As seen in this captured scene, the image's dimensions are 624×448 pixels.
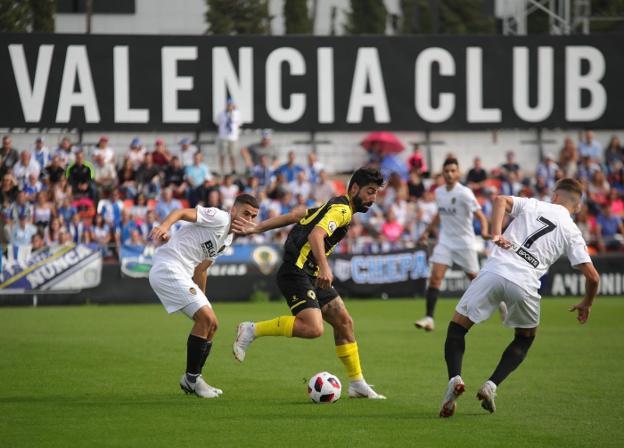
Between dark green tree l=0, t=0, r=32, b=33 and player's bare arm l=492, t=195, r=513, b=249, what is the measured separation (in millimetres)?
32317

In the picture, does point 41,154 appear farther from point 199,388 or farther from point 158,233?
point 158,233

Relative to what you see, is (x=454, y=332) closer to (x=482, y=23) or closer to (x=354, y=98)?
(x=354, y=98)

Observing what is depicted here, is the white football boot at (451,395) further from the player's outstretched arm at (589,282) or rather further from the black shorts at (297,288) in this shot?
the black shorts at (297,288)

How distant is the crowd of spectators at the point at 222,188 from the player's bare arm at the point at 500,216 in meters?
13.6

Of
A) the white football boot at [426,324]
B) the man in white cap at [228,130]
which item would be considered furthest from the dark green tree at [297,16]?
the white football boot at [426,324]

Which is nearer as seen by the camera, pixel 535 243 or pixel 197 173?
pixel 535 243

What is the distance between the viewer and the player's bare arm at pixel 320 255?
30.2ft

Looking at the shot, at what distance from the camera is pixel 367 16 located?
2176 inches

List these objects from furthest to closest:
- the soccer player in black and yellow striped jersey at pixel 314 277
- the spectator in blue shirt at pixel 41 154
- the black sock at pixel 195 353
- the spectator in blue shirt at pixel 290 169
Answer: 1. the spectator in blue shirt at pixel 290 169
2. the spectator in blue shirt at pixel 41 154
3. the black sock at pixel 195 353
4. the soccer player in black and yellow striped jersey at pixel 314 277

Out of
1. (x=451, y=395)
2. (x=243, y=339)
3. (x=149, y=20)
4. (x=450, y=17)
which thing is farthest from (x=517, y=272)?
(x=450, y=17)

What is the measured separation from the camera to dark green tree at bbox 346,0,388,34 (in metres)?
54.9

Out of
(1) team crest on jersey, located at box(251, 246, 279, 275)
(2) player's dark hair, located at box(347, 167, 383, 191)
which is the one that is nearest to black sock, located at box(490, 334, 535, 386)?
(2) player's dark hair, located at box(347, 167, 383, 191)

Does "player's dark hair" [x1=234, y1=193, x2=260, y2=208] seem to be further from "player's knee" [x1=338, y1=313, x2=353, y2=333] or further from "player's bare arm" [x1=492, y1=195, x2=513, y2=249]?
"player's bare arm" [x1=492, y1=195, x2=513, y2=249]

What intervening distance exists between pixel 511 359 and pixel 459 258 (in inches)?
320
